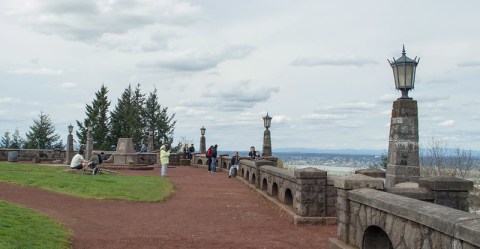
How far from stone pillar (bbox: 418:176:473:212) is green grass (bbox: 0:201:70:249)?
6.58 m

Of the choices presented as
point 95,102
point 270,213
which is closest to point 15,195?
point 270,213

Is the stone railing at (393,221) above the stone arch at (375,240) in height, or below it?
above

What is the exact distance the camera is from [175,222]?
12555 millimetres

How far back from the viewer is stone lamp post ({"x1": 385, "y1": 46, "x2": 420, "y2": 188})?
9.57m

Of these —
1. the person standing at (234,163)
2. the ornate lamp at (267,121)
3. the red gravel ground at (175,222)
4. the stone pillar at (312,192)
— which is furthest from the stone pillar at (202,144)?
the stone pillar at (312,192)

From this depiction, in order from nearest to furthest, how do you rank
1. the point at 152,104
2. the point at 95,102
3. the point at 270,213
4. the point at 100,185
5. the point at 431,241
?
the point at 431,241 → the point at 270,213 → the point at 100,185 → the point at 95,102 → the point at 152,104

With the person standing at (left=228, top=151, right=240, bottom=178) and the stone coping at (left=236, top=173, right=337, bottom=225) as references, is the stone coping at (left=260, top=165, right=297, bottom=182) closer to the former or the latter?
the stone coping at (left=236, top=173, right=337, bottom=225)

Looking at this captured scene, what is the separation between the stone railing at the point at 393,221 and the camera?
4.97 metres

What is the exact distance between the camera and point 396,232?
6406 mm

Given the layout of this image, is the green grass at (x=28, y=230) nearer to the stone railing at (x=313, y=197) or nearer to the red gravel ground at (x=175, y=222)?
the red gravel ground at (x=175, y=222)

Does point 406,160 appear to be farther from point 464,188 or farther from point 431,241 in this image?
point 431,241

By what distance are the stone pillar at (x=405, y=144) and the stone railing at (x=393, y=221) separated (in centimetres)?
132

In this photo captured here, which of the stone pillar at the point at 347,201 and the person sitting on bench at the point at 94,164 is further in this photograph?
the person sitting on bench at the point at 94,164

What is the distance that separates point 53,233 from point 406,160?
23.4ft
